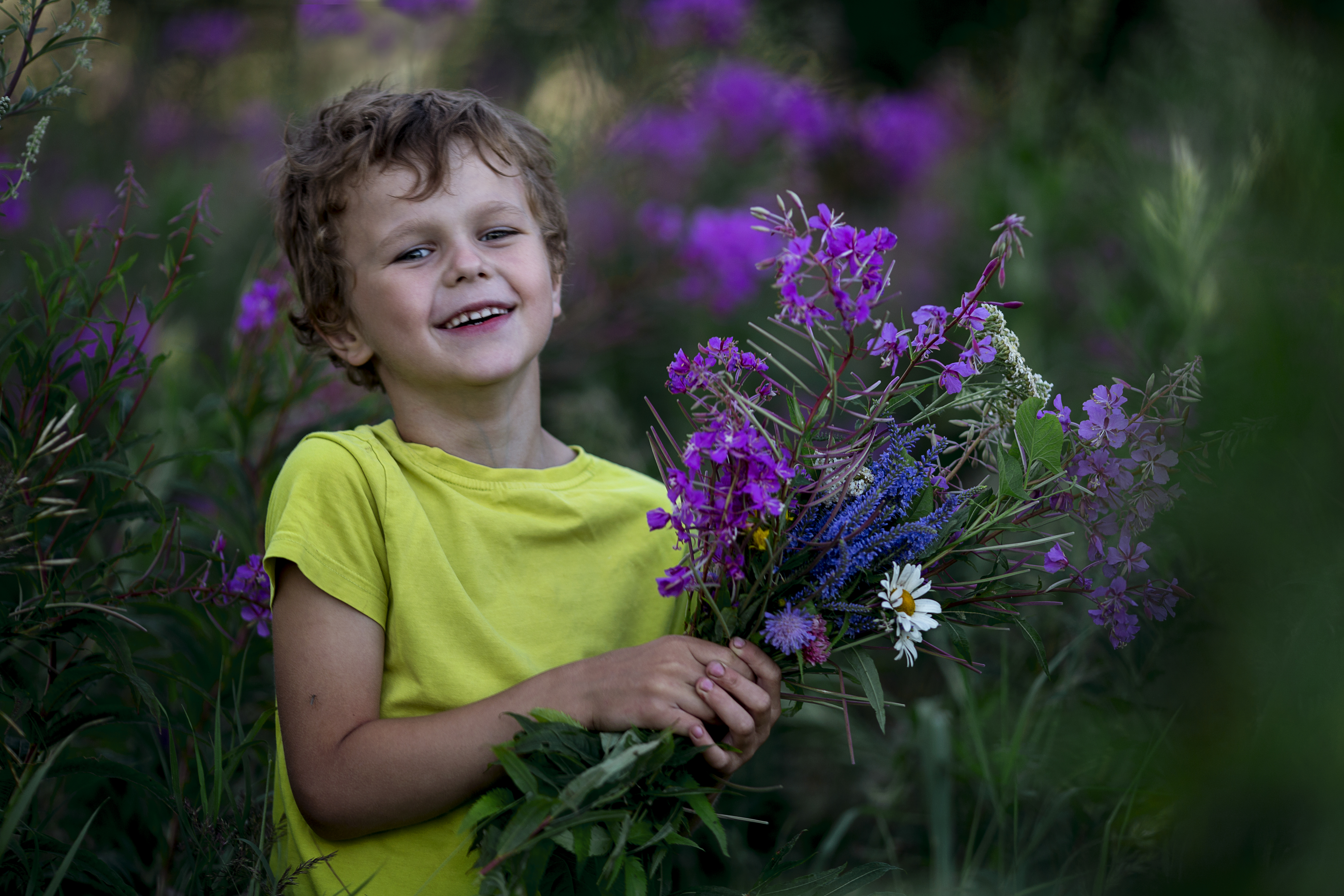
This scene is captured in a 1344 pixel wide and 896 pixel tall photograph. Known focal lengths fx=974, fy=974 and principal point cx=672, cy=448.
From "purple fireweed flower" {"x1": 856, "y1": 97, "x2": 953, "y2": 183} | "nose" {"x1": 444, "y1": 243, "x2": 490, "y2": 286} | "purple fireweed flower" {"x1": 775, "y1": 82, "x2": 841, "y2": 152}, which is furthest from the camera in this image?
"purple fireweed flower" {"x1": 856, "y1": 97, "x2": 953, "y2": 183}

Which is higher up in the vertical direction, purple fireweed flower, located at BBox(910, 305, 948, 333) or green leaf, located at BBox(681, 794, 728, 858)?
purple fireweed flower, located at BBox(910, 305, 948, 333)

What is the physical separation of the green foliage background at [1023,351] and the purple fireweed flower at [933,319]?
29 centimetres

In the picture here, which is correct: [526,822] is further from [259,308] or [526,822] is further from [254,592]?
[259,308]

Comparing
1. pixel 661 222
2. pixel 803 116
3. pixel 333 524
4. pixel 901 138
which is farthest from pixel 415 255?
pixel 901 138

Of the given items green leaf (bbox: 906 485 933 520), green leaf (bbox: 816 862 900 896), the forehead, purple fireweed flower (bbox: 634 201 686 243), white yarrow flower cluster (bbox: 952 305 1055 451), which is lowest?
green leaf (bbox: 816 862 900 896)

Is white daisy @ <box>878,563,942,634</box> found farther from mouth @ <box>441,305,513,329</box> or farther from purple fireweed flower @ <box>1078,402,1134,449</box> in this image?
mouth @ <box>441,305,513,329</box>

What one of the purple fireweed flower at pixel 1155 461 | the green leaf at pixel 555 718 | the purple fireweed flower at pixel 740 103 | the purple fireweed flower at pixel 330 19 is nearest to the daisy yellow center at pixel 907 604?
the purple fireweed flower at pixel 1155 461

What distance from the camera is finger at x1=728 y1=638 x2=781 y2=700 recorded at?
1235 millimetres

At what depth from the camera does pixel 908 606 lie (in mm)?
1176

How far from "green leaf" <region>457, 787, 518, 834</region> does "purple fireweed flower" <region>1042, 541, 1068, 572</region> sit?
0.68 meters

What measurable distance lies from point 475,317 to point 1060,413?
2.87 ft

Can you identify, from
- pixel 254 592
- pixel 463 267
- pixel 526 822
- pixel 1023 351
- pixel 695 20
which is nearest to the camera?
pixel 526 822

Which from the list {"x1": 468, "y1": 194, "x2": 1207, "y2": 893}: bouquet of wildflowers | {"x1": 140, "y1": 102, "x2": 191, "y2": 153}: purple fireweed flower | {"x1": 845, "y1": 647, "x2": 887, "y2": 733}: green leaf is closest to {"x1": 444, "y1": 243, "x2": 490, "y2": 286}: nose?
{"x1": 468, "y1": 194, "x2": 1207, "y2": 893}: bouquet of wildflowers

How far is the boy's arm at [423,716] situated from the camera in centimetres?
121
